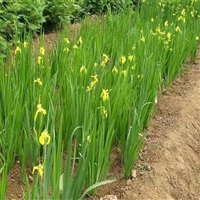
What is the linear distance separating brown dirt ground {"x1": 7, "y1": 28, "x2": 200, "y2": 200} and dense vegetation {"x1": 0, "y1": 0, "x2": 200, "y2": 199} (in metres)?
0.08

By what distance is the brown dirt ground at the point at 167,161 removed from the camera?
6.89 ft

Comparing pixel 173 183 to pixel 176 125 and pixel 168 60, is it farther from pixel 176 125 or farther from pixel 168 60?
pixel 168 60

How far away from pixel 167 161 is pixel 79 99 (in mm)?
714

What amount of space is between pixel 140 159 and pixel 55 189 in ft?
3.27

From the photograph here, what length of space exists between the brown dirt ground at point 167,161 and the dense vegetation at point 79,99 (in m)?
0.08

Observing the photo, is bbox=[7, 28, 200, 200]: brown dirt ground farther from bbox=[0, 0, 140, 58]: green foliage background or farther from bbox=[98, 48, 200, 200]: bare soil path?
bbox=[0, 0, 140, 58]: green foliage background

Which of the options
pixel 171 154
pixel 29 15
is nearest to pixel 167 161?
pixel 171 154

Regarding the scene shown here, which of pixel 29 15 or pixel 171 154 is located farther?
pixel 29 15

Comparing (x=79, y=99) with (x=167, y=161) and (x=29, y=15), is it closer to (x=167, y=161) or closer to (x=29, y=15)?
(x=167, y=161)

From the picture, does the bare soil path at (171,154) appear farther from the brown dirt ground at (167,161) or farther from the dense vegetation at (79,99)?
the dense vegetation at (79,99)

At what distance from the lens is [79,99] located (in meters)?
2.07

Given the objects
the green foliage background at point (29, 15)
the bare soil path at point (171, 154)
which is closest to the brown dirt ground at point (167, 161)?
the bare soil path at point (171, 154)

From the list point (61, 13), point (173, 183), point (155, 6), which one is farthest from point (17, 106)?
point (155, 6)

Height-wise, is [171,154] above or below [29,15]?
below
